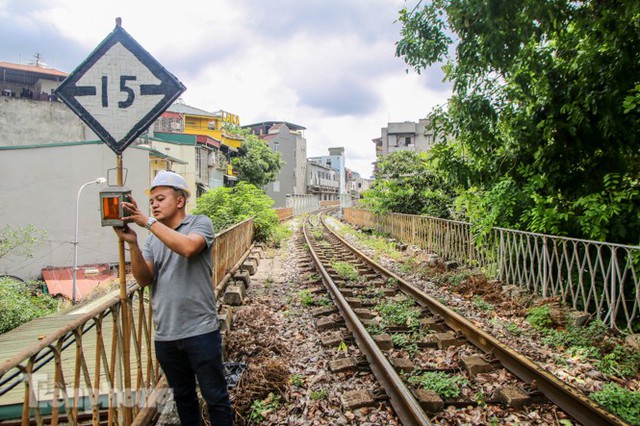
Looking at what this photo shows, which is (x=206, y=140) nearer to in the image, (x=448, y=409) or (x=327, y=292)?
(x=327, y=292)

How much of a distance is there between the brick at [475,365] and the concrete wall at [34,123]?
23.2 meters

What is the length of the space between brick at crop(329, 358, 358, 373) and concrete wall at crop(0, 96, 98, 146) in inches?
878

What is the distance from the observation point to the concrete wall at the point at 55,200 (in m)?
16.5

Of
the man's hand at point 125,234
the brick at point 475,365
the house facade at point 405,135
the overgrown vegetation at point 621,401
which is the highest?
the house facade at point 405,135

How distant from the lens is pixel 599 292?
6.07 meters

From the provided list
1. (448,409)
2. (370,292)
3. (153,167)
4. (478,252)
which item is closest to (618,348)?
(448,409)

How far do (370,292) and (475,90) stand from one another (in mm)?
3971

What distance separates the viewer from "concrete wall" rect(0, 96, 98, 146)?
20.5 meters

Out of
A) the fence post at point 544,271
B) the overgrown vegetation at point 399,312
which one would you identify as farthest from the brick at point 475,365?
the fence post at point 544,271

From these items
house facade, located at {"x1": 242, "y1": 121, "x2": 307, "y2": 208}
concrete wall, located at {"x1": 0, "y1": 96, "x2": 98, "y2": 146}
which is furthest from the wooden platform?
house facade, located at {"x1": 242, "y1": 121, "x2": 307, "y2": 208}

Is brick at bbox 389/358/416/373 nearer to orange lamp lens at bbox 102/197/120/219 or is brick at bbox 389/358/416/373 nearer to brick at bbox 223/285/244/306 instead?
orange lamp lens at bbox 102/197/120/219

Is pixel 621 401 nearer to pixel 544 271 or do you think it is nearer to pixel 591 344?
pixel 591 344

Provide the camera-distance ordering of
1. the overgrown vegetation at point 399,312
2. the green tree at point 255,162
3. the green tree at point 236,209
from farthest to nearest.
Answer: the green tree at point 255,162
the green tree at point 236,209
the overgrown vegetation at point 399,312

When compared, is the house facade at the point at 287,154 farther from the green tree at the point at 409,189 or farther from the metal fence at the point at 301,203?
the green tree at the point at 409,189
